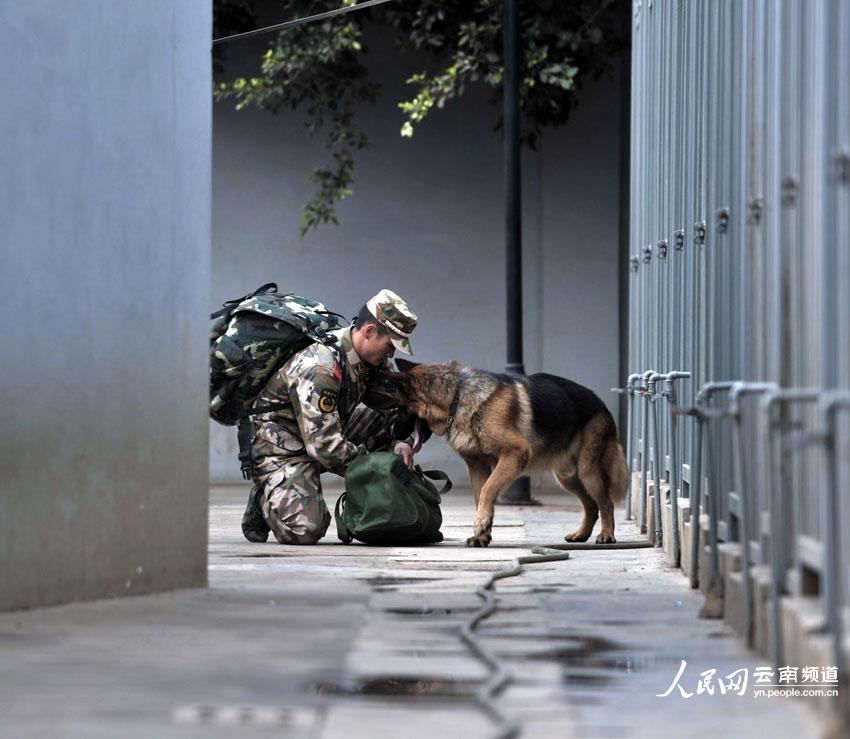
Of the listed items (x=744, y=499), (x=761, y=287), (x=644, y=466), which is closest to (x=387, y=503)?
(x=644, y=466)

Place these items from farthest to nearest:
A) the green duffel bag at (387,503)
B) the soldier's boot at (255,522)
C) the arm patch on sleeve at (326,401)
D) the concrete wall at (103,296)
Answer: the soldier's boot at (255,522), the arm patch on sleeve at (326,401), the green duffel bag at (387,503), the concrete wall at (103,296)

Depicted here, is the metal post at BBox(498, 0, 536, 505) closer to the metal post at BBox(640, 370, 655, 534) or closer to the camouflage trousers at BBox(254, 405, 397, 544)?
the metal post at BBox(640, 370, 655, 534)

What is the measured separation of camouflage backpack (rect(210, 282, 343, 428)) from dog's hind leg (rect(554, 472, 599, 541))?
171 centimetres

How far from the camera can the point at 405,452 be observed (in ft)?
31.6

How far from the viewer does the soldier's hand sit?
9.60 m

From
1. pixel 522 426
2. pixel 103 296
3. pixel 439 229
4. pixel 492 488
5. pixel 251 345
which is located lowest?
pixel 492 488

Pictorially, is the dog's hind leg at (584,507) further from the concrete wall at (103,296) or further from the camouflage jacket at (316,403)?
the concrete wall at (103,296)

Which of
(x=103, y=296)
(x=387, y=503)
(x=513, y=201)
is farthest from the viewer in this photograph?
(x=513, y=201)

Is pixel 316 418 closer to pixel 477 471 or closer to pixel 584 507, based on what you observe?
pixel 477 471

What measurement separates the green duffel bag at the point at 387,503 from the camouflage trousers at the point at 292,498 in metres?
0.24

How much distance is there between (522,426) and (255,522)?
1831 mm

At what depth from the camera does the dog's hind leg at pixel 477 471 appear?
9.80 meters

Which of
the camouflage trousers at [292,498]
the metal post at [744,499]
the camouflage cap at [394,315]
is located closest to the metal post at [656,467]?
the camouflage cap at [394,315]

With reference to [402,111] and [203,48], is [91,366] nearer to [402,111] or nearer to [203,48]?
[203,48]
